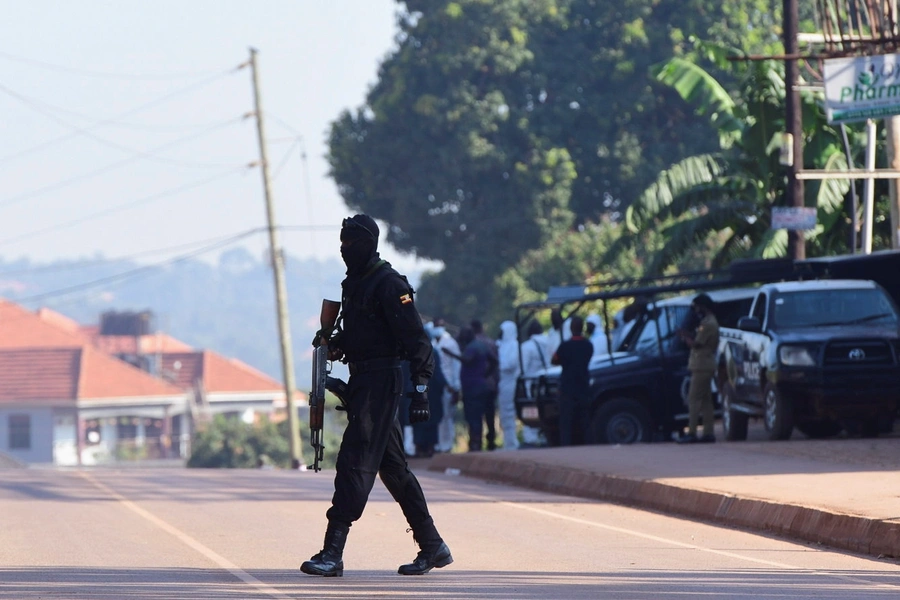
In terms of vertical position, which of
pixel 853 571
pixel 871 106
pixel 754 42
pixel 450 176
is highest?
pixel 754 42

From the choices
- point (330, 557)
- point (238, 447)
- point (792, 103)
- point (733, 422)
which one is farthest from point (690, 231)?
point (238, 447)

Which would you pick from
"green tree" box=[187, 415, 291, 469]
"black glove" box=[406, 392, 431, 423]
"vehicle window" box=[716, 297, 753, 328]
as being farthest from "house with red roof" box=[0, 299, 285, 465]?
"black glove" box=[406, 392, 431, 423]

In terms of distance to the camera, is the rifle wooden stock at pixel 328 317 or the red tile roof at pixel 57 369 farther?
the red tile roof at pixel 57 369

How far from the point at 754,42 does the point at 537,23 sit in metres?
7.66

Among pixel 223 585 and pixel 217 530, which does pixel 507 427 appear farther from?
pixel 223 585

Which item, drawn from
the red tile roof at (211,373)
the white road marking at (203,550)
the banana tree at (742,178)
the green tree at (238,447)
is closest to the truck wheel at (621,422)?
the banana tree at (742,178)

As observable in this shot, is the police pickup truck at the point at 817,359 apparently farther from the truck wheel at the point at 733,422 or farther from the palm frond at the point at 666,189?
the palm frond at the point at 666,189

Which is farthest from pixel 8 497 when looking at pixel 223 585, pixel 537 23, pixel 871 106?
pixel 537 23

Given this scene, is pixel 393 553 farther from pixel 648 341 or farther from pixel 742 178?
pixel 742 178

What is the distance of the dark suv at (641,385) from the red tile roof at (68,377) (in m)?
48.9

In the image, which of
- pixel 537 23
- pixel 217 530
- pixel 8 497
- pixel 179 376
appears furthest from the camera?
pixel 179 376

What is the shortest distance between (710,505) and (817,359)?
4.92m

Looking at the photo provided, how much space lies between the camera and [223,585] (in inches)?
354

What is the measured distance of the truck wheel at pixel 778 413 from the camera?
18.2 metres
